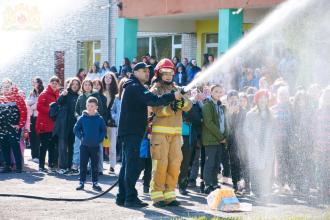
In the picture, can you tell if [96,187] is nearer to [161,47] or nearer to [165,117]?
[165,117]

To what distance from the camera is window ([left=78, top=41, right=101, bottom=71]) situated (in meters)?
31.9

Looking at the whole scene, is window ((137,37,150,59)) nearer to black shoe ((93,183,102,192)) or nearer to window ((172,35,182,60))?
window ((172,35,182,60))

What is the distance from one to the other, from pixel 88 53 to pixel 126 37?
17.0 feet

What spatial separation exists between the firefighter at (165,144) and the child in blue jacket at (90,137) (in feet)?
6.55

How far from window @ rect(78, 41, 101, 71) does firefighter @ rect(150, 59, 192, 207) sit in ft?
67.3

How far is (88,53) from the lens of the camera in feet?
106

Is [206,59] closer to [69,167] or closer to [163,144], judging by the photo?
[69,167]

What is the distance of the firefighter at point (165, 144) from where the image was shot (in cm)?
1124

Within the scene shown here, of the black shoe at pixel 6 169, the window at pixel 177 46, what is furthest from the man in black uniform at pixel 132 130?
the window at pixel 177 46

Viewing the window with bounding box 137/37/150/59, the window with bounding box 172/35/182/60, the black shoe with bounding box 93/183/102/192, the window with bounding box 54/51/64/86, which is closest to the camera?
the black shoe with bounding box 93/183/102/192

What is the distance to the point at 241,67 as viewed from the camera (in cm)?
1825

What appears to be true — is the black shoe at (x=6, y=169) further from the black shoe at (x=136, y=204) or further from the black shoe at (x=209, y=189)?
the black shoe at (x=136, y=204)

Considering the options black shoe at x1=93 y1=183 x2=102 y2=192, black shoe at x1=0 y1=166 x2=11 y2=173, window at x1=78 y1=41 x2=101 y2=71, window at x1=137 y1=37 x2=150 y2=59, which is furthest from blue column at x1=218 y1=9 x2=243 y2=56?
window at x1=78 y1=41 x2=101 y2=71

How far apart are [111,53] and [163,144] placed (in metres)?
19.6
